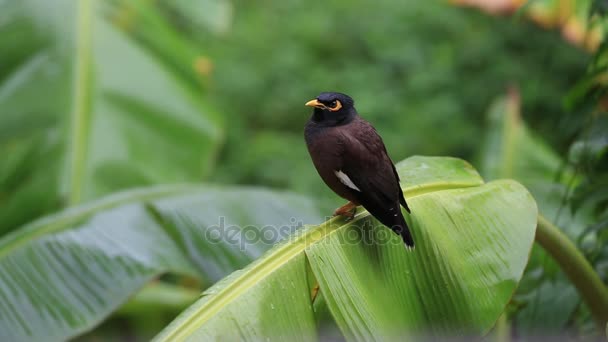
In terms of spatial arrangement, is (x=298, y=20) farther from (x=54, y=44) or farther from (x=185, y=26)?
(x=54, y=44)

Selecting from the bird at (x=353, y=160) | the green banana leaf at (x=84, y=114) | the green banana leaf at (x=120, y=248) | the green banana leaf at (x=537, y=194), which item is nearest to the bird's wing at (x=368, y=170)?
the bird at (x=353, y=160)

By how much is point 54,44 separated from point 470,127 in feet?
12.2

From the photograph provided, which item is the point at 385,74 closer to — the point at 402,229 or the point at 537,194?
the point at 537,194

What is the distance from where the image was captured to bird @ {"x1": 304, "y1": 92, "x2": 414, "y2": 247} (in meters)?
1.99

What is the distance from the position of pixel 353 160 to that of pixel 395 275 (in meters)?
0.37

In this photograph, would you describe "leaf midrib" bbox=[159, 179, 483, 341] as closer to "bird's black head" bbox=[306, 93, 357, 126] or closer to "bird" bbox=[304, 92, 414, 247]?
"bird" bbox=[304, 92, 414, 247]

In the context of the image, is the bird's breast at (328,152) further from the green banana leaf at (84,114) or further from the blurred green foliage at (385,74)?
the blurred green foliage at (385,74)

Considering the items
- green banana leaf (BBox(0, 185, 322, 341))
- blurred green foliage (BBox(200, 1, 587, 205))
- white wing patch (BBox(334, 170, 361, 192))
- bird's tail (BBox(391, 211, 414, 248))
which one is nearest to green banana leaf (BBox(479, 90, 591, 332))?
bird's tail (BBox(391, 211, 414, 248))

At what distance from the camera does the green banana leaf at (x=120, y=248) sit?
248cm

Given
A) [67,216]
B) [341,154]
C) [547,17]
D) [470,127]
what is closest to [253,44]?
[470,127]

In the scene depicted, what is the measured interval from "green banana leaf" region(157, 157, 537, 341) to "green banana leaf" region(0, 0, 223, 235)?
1.80 m

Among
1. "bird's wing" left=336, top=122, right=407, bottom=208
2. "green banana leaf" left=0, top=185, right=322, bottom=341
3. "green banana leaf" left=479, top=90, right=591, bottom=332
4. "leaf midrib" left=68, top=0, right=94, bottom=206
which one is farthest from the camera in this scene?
"leaf midrib" left=68, top=0, right=94, bottom=206

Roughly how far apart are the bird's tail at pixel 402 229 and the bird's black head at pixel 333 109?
33cm

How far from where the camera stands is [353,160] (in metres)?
2.02
